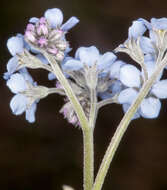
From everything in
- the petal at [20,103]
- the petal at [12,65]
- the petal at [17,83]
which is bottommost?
the petal at [20,103]

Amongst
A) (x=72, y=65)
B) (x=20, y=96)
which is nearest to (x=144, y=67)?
(x=72, y=65)

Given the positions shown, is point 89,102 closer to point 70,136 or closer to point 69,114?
point 69,114

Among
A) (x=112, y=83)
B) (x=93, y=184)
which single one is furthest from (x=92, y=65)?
(x=93, y=184)

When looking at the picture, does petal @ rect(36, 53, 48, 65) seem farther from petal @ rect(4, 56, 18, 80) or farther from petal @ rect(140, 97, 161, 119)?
petal @ rect(140, 97, 161, 119)

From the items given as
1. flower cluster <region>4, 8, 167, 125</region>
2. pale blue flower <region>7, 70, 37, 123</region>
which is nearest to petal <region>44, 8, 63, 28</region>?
flower cluster <region>4, 8, 167, 125</region>

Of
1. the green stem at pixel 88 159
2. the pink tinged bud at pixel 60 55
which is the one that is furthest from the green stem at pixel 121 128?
the pink tinged bud at pixel 60 55

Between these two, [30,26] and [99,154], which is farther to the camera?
[99,154]

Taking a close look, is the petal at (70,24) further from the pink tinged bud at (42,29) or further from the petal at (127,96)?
the petal at (127,96)
